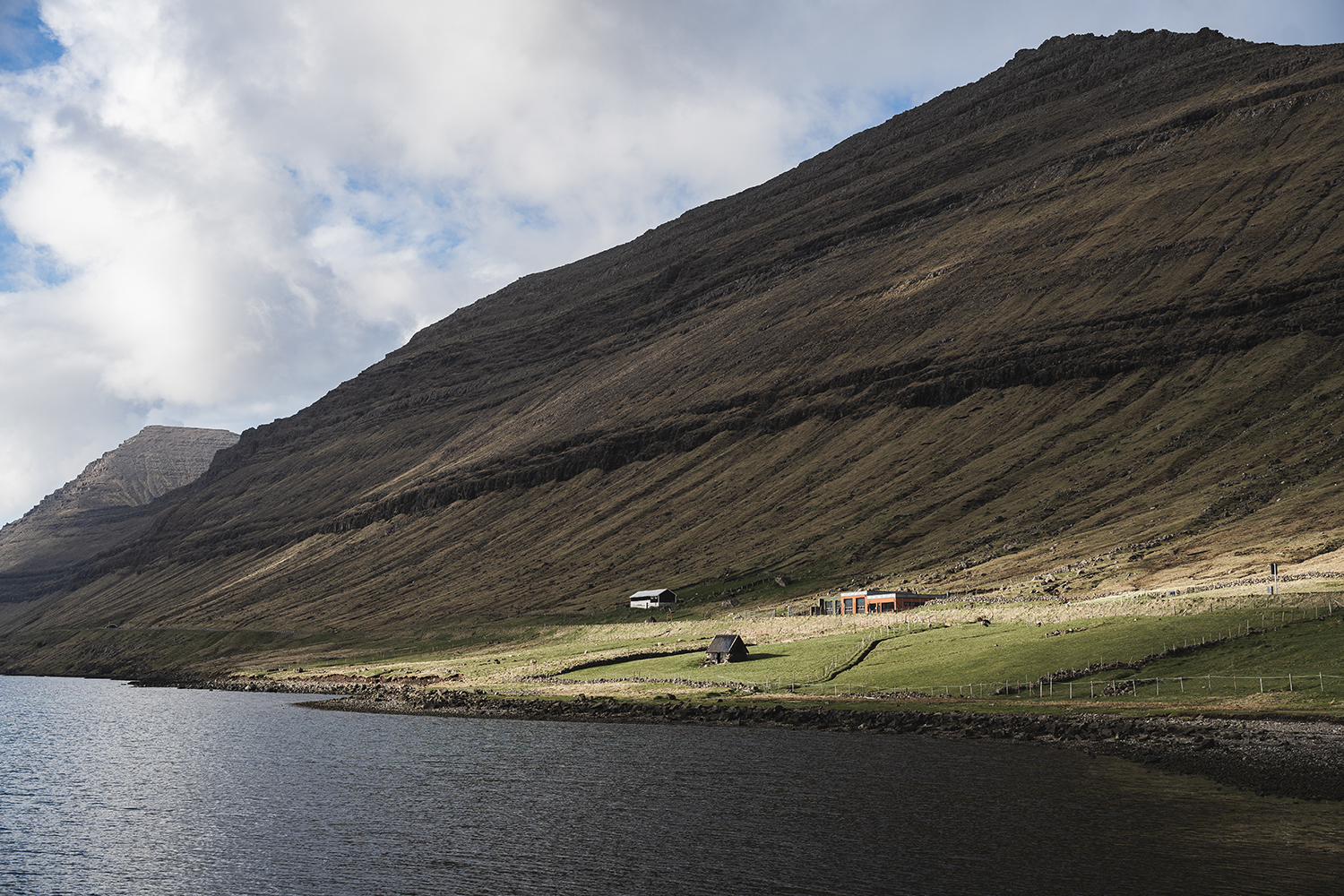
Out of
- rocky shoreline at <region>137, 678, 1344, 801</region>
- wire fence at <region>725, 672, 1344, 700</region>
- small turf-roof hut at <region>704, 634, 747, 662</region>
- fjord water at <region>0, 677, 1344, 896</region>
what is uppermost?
small turf-roof hut at <region>704, 634, 747, 662</region>

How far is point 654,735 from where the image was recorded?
259 ft

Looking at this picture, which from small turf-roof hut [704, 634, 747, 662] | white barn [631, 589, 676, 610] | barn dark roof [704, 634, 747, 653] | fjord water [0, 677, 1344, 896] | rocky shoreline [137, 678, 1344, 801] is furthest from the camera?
white barn [631, 589, 676, 610]

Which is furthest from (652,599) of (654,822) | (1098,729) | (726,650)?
(654,822)

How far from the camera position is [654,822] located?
167 feet

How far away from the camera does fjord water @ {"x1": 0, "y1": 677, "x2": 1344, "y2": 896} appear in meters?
40.4

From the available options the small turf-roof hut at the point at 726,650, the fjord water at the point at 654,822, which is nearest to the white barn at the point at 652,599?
the small turf-roof hut at the point at 726,650

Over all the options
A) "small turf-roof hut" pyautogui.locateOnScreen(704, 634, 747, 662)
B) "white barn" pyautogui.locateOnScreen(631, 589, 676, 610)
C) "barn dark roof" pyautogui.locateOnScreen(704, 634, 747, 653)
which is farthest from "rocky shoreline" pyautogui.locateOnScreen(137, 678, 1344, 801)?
"white barn" pyautogui.locateOnScreen(631, 589, 676, 610)

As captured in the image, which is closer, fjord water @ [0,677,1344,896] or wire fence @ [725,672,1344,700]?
fjord water @ [0,677,1344,896]

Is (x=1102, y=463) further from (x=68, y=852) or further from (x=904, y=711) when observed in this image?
(x=68, y=852)

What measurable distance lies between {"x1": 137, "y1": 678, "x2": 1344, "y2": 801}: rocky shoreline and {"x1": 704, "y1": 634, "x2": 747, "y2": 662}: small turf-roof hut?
14867mm

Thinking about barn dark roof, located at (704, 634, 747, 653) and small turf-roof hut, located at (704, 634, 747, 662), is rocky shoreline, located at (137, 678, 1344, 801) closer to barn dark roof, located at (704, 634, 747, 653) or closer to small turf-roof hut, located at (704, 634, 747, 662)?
small turf-roof hut, located at (704, 634, 747, 662)

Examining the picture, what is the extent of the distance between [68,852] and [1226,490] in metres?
138

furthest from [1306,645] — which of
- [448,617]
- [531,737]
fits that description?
[448,617]

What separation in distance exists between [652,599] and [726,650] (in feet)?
191
